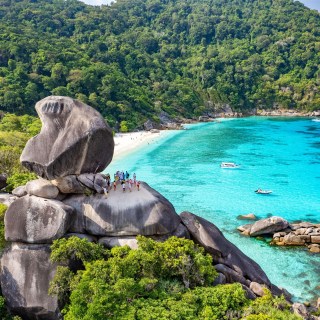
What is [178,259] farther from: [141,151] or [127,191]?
[141,151]

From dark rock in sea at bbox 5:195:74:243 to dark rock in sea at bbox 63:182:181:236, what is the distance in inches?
38.9

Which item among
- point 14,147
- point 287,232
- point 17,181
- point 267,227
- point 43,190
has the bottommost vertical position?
point 287,232

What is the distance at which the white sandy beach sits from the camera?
62891mm

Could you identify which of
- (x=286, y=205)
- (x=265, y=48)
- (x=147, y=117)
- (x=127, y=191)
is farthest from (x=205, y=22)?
(x=127, y=191)

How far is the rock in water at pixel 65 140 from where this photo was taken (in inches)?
631

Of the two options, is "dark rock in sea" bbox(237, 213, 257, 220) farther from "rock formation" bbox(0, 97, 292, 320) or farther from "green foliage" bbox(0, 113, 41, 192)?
"green foliage" bbox(0, 113, 41, 192)

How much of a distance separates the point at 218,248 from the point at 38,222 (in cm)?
882

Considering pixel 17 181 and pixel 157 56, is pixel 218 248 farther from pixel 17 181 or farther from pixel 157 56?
pixel 157 56

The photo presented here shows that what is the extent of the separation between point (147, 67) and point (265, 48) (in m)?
62.6

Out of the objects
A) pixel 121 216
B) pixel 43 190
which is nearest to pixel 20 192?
pixel 43 190

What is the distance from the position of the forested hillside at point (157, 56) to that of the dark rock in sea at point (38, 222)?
58.6 metres

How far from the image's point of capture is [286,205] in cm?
3675

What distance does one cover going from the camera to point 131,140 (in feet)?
237

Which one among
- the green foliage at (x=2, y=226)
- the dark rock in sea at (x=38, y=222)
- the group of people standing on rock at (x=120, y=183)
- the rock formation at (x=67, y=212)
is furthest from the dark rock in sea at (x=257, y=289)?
the green foliage at (x=2, y=226)
